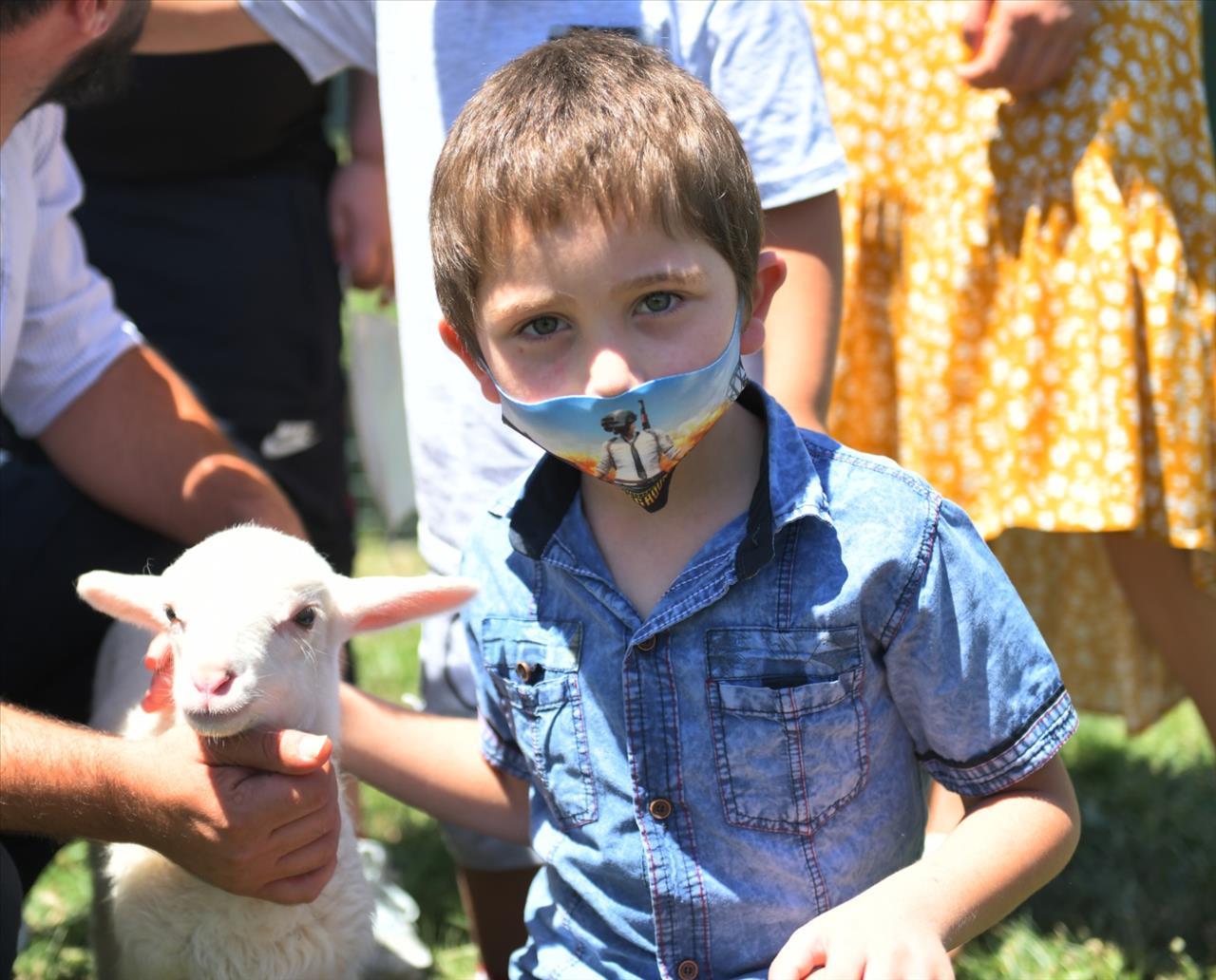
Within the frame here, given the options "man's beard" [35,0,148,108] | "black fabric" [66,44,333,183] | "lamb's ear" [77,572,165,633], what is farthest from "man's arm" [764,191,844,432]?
"black fabric" [66,44,333,183]

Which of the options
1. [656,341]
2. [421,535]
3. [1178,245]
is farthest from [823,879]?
[1178,245]

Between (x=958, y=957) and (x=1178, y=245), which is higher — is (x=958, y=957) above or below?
below

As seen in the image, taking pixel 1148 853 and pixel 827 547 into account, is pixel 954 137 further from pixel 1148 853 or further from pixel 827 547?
pixel 1148 853

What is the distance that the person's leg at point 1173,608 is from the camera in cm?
304

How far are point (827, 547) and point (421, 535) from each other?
3.80 feet

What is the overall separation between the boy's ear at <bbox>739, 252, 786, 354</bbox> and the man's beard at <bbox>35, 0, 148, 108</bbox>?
4.36 ft

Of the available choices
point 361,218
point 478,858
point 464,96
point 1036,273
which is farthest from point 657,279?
point 361,218

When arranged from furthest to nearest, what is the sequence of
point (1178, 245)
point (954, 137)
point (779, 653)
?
point (954, 137) < point (1178, 245) < point (779, 653)

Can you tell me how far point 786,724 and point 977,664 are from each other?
0.27 meters

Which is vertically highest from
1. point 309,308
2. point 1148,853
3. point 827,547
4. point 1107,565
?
point 827,547

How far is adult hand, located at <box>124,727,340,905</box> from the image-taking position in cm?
217

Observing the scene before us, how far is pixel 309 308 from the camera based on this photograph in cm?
388

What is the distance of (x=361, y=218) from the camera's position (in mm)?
3977

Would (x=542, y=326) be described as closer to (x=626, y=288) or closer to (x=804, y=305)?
(x=626, y=288)
